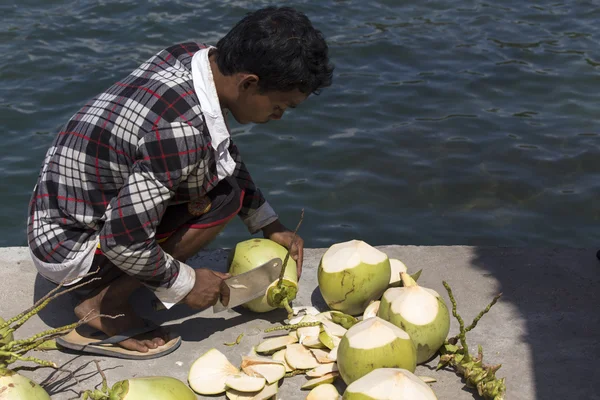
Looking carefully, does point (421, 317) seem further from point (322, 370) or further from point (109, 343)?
point (109, 343)

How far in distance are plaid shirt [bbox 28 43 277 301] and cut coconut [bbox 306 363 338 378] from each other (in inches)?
23.3

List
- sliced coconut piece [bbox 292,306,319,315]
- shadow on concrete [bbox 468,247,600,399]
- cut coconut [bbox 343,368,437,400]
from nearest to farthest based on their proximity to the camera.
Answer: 1. cut coconut [bbox 343,368,437,400]
2. shadow on concrete [bbox 468,247,600,399]
3. sliced coconut piece [bbox 292,306,319,315]

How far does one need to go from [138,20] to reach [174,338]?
480 cm

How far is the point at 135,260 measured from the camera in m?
2.59

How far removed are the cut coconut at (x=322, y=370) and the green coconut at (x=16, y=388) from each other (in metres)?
0.88

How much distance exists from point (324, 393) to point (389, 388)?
361 mm

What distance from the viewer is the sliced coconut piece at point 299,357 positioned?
8.87ft

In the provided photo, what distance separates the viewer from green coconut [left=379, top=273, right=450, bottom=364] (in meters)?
2.67

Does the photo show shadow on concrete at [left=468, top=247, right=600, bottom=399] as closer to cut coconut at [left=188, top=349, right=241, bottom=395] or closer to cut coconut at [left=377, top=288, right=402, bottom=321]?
cut coconut at [left=377, top=288, right=402, bottom=321]

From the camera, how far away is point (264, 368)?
2.67 meters

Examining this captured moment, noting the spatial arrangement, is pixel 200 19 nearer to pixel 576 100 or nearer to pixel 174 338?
pixel 576 100

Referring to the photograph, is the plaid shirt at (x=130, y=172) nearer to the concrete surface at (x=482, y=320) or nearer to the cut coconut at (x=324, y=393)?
the concrete surface at (x=482, y=320)

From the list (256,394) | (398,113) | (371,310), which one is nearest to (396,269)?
(371,310)

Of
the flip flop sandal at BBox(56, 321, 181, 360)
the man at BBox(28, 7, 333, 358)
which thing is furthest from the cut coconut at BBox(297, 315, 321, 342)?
the flip flop sandal at BBox(56, 321, 181, 360)
